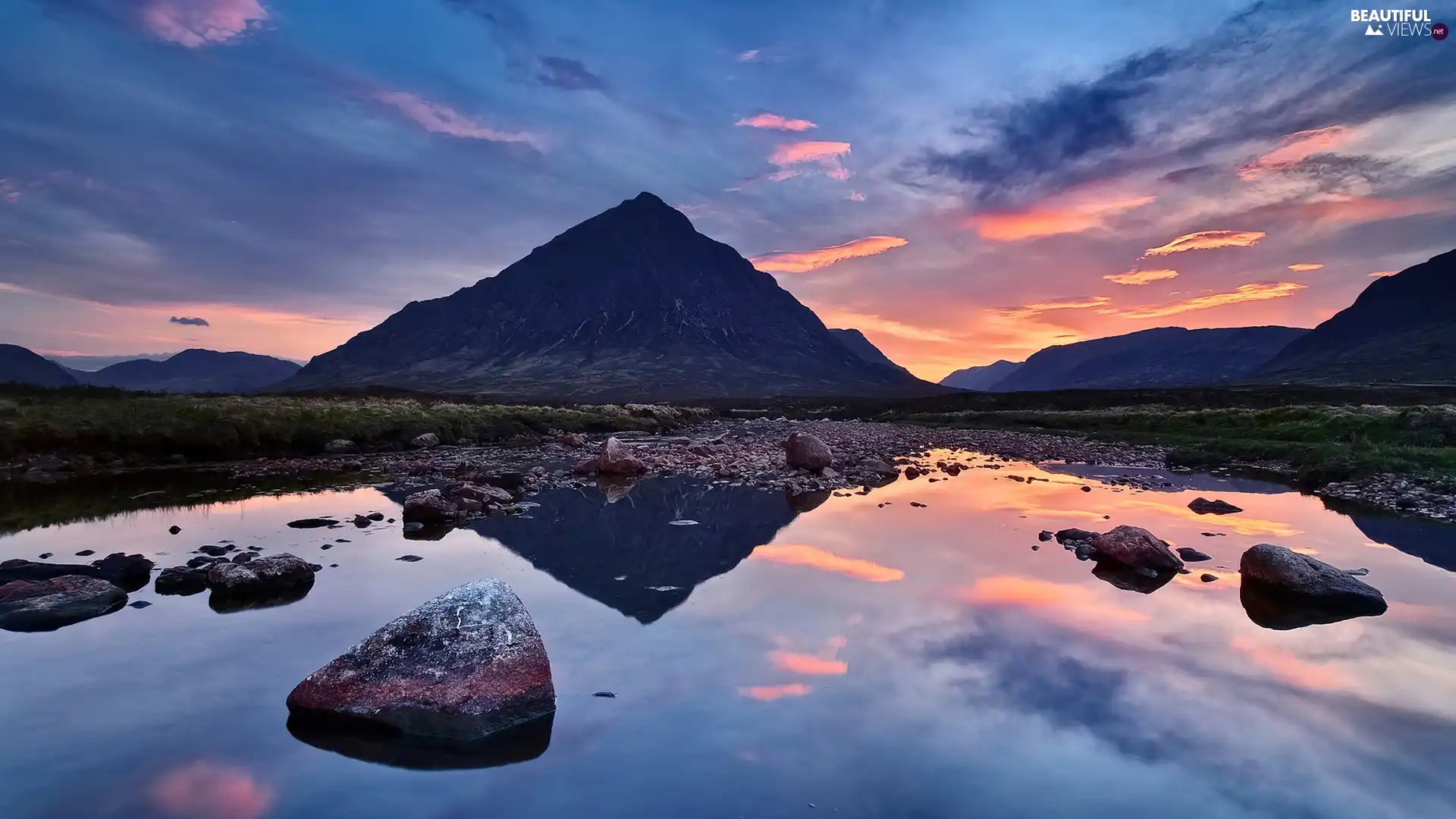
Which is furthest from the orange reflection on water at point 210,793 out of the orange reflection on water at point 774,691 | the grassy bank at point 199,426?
the grassy bank at point 199,426

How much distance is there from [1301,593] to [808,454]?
17437mm

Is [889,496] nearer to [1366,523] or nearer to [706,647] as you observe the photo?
[1366,523]

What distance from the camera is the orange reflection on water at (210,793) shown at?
210 inches

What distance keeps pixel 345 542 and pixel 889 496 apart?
48.7ft

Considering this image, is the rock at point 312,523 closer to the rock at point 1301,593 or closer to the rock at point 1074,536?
the rock at point 1074,536

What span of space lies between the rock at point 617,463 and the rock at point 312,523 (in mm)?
10576

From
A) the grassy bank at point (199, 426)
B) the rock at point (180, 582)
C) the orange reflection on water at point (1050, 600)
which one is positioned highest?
the grassy bank at point (199, 426)

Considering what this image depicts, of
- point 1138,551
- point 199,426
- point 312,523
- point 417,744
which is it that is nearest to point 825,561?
point 1138,551

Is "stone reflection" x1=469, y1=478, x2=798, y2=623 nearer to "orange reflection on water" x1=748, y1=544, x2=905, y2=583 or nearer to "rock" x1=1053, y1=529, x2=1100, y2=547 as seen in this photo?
"orange reflection on water" x1=748, y1=544, x2=905, y2=583

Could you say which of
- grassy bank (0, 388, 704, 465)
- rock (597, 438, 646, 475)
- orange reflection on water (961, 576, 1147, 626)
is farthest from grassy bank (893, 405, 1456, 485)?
grassy bank (0, 388, 704, 465)

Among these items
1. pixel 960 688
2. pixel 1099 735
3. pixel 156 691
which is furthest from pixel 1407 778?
pixel 156 691

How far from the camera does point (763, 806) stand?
213 inches

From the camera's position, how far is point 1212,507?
18.3 m

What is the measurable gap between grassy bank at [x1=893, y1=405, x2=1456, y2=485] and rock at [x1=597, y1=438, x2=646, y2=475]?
2343cm
